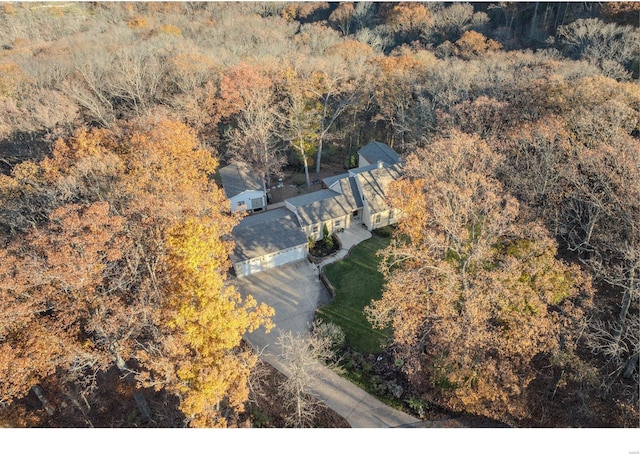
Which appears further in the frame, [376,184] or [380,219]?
[376,184]

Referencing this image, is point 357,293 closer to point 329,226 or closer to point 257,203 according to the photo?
point 329,226

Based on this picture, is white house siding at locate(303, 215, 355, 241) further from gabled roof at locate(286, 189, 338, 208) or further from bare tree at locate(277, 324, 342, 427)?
bare tree at locate(277, 324, 342, 427)

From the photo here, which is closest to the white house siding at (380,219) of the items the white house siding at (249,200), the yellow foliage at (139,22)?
the white house siding at (249,200)

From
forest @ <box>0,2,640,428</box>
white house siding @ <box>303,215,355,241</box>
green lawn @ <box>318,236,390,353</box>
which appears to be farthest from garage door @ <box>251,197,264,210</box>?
green lawn @ <box>318,236,390,353</box>

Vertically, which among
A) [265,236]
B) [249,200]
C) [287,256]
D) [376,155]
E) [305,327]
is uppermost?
[376,155]

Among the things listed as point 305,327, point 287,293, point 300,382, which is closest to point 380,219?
point 287,293

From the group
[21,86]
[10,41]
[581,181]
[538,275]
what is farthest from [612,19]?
[10,41]
